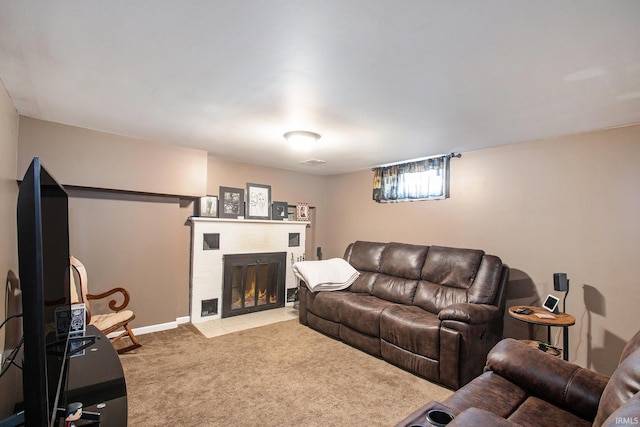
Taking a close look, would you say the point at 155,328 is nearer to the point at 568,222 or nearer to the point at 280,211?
the point at 280,211

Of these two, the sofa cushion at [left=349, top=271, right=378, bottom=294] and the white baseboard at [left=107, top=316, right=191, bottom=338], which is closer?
the white baseboard at [left=107, top=316, right=191, bottom=338]

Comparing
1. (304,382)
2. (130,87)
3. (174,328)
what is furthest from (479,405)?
(174,328)

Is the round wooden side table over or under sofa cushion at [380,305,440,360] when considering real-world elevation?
over

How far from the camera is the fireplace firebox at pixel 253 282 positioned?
4469mm

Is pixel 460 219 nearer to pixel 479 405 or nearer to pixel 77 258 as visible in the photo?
pixel 479 405

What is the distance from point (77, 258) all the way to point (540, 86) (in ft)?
14.9

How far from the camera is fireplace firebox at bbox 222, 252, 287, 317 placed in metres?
4.47

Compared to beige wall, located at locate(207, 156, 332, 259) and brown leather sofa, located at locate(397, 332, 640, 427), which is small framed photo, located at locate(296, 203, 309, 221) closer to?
beige wall, located at locate(207, 156, 332, 259)

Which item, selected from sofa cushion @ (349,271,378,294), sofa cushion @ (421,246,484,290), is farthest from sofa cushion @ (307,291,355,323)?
sofa cushion @ (421,246,484,290)

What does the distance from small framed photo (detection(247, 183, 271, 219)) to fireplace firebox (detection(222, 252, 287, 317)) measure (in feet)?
2.10

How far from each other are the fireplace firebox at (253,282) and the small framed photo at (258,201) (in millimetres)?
640

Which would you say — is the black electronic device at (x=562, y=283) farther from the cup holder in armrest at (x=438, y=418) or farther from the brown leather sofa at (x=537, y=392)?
the cup holder in armrest at (x=438, y=418)

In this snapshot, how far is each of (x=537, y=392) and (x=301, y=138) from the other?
2.71 m

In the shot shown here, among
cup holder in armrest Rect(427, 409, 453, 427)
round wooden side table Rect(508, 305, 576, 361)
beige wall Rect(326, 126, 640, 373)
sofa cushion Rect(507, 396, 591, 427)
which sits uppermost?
beige wall Rect(326, 126, 640, 373)
